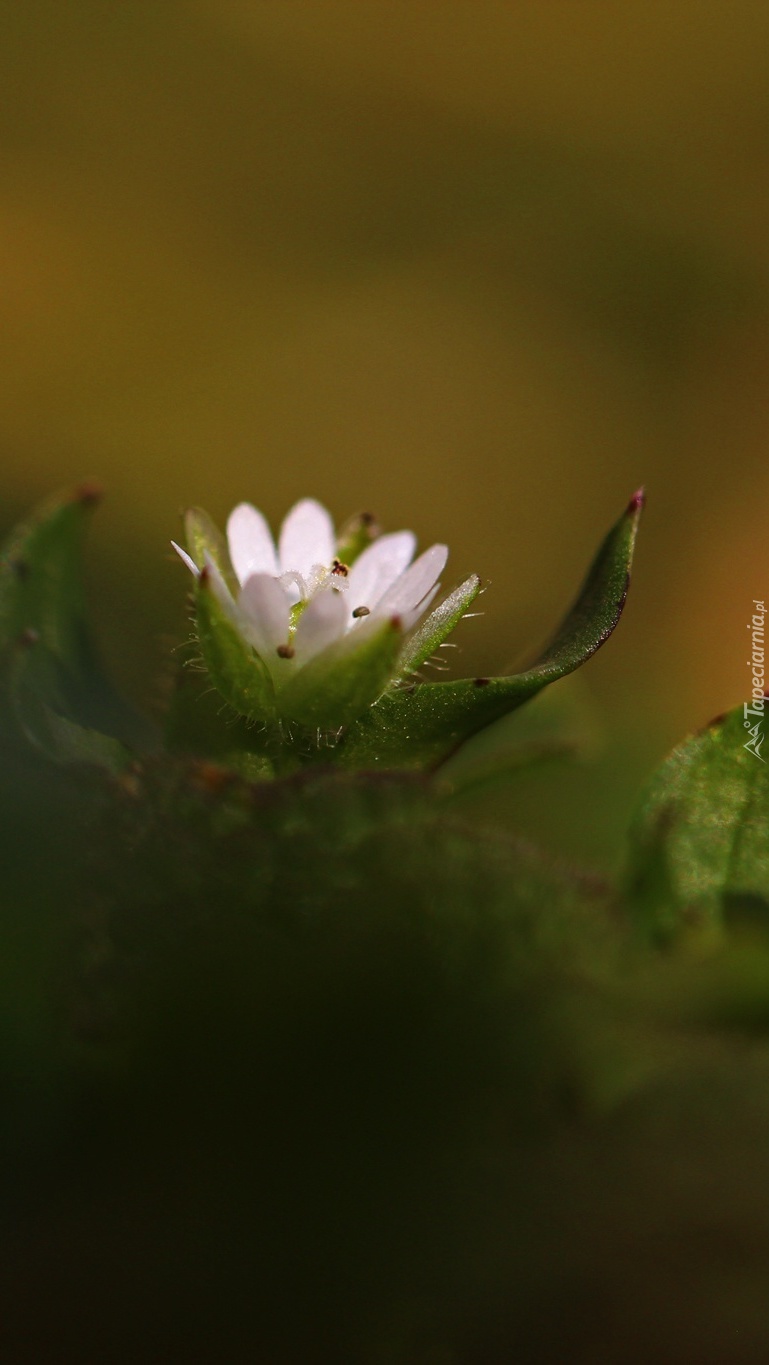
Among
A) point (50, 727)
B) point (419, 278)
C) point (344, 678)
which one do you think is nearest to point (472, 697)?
point (344, 678)

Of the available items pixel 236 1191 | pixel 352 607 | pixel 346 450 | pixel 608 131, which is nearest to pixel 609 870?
pixel 352 607

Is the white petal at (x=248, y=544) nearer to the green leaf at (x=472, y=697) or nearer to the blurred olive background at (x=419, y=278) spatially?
the green leaf at (x=472, y=697)

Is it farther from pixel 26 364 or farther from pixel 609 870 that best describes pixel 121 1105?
pixel 26 364

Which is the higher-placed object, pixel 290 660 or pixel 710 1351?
pixel 290 660

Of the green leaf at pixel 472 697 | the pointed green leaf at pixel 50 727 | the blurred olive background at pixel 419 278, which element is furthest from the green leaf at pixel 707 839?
the blurred olive background at pixel 419 278

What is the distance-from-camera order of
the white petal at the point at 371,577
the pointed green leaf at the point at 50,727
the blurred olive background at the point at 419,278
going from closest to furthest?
1. the pointed green leaf at the point at 50,727
2. the white petal at the point at 371,577
3. the blurred olive background at the point at 419,278
